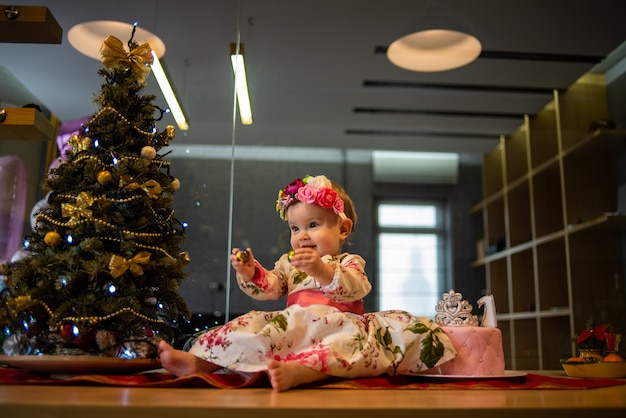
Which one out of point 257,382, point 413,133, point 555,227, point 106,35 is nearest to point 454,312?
point 257,382

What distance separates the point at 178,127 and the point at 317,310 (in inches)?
56.2

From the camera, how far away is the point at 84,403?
95 cm

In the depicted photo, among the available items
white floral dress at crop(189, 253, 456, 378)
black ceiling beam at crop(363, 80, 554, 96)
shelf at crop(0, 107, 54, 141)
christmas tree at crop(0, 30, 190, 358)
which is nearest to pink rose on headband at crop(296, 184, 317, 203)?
white floral dress at crop(189, 253, 456, 378)

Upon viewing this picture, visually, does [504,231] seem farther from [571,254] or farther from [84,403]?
[84,403]

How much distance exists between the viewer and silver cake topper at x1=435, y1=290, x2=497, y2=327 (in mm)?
1691

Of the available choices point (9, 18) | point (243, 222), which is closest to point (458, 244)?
point (243, 222)

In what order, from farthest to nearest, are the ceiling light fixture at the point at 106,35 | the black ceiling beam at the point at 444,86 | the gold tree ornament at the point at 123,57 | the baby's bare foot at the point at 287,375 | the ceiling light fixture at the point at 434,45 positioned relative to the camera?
the black ceiling beam at the point at 444,86, the ceiling light fixture at the point at 434,45, the ceiling light fixture at the point at 106,35, the gold tree ornament at the point at 123,57, the baby's bare foot at the point at 287,375

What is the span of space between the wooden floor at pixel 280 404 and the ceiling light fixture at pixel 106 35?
1623 mm

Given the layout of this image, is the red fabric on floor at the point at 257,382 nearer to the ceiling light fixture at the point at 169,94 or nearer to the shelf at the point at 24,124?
→ the shelf at the point at 24,124

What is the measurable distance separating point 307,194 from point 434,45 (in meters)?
1.58

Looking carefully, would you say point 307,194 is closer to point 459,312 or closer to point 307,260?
point 307,260

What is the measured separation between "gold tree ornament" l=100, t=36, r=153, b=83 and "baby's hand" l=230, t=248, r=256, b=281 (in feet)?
1.96

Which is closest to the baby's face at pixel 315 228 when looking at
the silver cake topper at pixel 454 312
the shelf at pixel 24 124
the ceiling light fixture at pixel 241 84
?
the silver cake topper at pixel 454 312

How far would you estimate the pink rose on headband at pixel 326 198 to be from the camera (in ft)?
5.37
